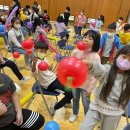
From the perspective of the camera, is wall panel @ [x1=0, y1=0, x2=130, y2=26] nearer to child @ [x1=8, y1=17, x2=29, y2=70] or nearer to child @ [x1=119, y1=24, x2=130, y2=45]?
child @ [x1=119, y1=24, x2=130, y2=45]

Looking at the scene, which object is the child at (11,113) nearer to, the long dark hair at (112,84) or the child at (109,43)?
the long dark hair at (112,84)

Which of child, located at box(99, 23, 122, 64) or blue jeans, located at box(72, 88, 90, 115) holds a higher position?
child, located at box(99, 23, 122, 64)

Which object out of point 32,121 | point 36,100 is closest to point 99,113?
point 32,121

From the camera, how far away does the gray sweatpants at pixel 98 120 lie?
6.35 ft

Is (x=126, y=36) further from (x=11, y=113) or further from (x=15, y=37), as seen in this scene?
(x=11, y=113)

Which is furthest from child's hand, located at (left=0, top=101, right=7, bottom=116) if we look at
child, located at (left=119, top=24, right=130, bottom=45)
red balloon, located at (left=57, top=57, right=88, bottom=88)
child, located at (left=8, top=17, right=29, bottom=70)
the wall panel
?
the wall panel

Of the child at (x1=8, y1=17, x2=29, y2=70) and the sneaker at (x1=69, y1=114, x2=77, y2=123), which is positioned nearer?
the sneaker at (x1=69, y1=114, x2=77, y2=123)

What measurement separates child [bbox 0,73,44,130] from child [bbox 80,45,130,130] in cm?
56

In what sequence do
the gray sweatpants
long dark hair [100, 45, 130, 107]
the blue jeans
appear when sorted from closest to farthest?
1. long dark hair [100, 45, 130, 107]
2. the gray sweatpants
3. the blue jeans

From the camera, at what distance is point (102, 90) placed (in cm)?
185

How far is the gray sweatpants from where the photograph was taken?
194 centimetres

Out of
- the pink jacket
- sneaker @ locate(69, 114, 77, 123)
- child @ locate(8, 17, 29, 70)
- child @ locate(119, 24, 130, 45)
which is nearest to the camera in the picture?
the pink jacket

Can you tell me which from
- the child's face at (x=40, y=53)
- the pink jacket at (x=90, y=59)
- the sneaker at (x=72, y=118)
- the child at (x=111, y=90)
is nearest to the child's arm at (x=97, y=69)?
the child at (x=111, y=90)

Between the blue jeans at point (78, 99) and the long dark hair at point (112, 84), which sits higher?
the long dark hair at point (112, 84)
